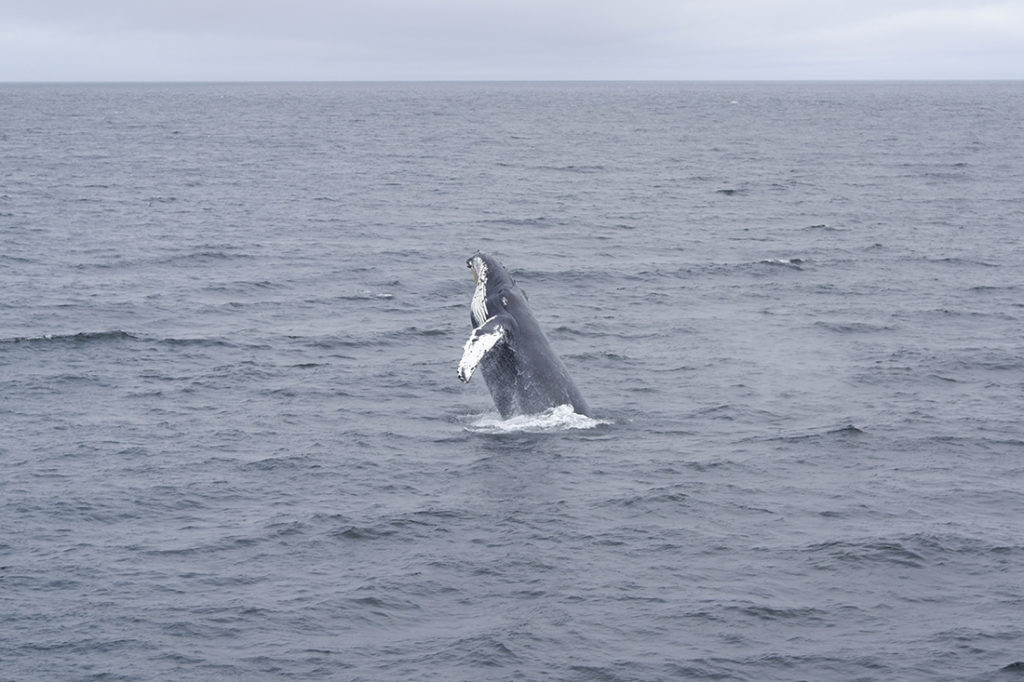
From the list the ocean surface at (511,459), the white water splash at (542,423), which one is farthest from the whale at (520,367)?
the ocean surface at (511,459)

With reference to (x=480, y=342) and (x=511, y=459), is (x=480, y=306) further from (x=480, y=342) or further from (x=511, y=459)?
(x=511, y=459)

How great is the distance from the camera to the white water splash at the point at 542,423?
29.4 metres

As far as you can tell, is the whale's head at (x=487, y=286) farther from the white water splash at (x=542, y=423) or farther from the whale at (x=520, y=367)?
the white water splash at (x=542, y=423)

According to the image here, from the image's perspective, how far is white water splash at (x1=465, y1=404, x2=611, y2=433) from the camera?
2938cm

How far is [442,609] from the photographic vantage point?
68.0 feet

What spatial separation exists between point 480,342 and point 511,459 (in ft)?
8.44

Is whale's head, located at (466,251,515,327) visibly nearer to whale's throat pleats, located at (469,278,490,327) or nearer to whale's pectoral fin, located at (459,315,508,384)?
whale's throat pleats, located at (469,278,490,327)

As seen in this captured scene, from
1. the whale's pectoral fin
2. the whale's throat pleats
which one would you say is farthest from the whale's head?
the whale's pectoral fin

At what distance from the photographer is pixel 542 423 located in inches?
1161

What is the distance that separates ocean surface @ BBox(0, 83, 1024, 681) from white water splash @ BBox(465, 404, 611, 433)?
0.32 feet

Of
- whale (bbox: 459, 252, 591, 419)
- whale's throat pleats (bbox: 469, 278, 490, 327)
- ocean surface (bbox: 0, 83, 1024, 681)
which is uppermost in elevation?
whale's throat pleats (bbox: 469, 278, 490, 327)

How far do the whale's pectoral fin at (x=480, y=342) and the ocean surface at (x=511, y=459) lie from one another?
2.11 meters

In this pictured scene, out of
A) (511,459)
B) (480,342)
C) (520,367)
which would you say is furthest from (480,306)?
(511,459)

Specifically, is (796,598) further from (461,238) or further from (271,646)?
(461,238)
